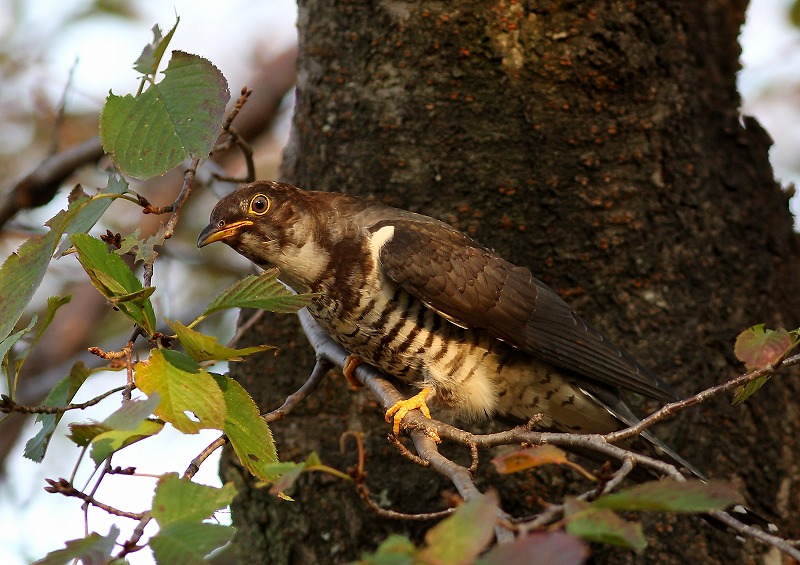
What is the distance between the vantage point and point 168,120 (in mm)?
1880

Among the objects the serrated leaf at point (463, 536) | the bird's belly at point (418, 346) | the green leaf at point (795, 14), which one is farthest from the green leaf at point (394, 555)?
the green leaf at point (795, 14)

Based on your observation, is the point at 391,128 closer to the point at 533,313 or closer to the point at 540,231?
the point at 540,231

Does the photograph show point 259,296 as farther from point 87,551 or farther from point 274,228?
point 274,228

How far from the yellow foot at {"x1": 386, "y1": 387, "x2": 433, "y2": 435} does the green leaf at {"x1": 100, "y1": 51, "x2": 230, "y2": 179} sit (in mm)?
962

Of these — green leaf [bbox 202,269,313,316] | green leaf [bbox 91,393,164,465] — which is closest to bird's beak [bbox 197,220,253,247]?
green leaf [bbox 202,269,313,316]

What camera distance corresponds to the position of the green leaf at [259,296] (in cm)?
172

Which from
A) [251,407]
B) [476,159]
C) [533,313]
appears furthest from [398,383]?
[251,407]

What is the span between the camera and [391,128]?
3.16m

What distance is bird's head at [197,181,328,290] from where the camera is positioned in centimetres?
290

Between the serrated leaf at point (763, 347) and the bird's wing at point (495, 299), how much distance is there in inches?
36.6

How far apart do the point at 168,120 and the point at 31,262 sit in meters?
0.41

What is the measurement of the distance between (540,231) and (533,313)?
0.30 meters

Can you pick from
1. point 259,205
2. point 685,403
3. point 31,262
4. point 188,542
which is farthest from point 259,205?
point 188,542

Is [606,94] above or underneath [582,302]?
above
